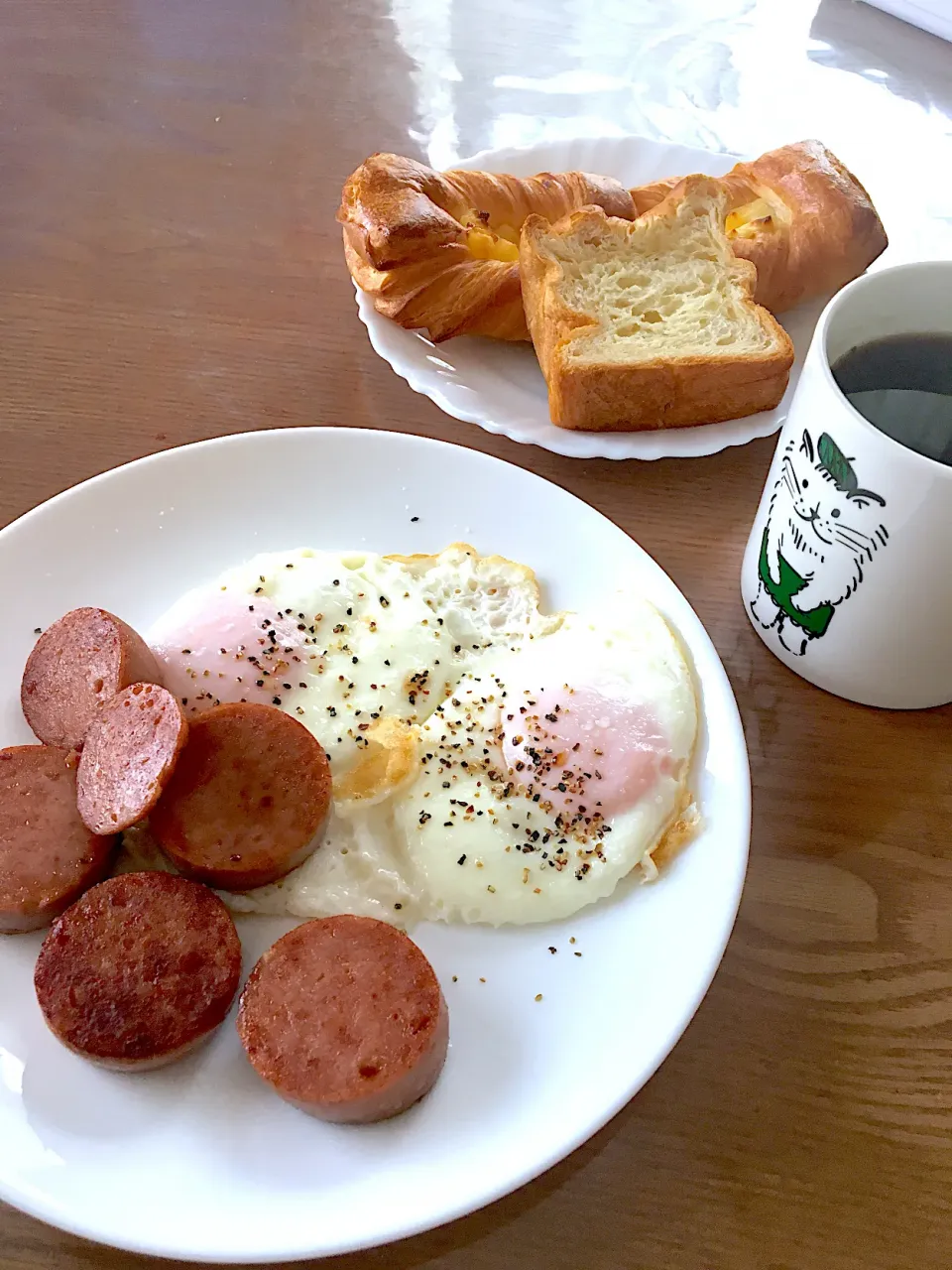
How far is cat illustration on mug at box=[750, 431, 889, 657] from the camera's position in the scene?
94cm

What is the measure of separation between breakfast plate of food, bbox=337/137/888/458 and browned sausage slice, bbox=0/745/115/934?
27.8 inches

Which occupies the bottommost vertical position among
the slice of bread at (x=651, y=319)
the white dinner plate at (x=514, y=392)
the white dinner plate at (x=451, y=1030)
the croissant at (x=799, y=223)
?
the white dinner plate at (x=451, y=1030)

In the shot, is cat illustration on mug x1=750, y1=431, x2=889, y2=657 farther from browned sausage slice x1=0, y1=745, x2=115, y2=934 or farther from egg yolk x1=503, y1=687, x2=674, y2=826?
browned sausage slice x1=0, y1=745, x2=115, y2=934

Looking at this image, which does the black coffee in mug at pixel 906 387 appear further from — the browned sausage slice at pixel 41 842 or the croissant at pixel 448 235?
the browned sausage slice at pixel 41 842

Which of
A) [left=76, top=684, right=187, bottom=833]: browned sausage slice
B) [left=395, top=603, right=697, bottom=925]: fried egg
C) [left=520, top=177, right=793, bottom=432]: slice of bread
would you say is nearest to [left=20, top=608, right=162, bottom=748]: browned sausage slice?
[left=76, top=684, right=187, bottom=833]: browned sausage slice

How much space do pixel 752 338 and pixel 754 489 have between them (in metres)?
0.22

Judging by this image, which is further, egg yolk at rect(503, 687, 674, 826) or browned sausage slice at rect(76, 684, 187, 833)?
egg yolk at rect(503, 687, 674, 826)

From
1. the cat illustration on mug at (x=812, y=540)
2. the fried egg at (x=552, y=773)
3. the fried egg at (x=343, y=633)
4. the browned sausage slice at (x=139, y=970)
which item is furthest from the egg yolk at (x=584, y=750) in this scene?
the browned sausage slice at (x=139, y=970)


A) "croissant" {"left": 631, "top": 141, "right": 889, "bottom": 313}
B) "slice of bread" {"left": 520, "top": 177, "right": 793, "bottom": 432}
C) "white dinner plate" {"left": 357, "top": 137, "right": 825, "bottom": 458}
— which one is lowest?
"white dinner plate" {"left": 357, "top": 137, "right": 825, "bottom": 458}

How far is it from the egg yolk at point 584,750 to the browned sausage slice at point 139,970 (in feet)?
1.11

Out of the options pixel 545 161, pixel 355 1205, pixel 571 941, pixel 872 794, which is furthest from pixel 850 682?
pixel 545 161

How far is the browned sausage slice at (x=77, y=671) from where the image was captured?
983 mm

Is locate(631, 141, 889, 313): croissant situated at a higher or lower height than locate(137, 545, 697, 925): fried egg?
higher

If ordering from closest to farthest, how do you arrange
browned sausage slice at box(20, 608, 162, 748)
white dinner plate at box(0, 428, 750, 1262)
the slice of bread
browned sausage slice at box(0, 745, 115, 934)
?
white dinner plate at box(0, 428, 750, 1262), browned sausage slice at box(0, 745, 115, 934), browned sausage slice at box(20, 608, 162, 748), the slice of bread
